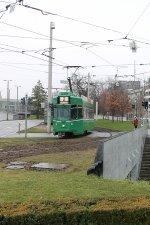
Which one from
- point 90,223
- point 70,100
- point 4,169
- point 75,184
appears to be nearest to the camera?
point 90,223

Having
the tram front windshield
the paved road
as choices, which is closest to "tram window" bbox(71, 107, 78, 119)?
the tram front windshield

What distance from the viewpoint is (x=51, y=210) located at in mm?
7305

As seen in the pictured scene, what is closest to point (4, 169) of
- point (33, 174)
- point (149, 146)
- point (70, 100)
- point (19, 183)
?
point (33, 174)

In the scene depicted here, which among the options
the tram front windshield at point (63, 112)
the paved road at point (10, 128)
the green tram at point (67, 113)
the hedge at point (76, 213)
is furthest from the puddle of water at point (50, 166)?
the paved road at point (10, 128)

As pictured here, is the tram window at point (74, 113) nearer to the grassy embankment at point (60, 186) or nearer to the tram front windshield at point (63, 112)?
the tram front windshield at point (63, 112)

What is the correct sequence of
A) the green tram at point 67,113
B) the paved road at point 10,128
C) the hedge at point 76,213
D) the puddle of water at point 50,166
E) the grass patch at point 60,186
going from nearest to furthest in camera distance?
the hedge at point 76,213 → the grass patch at point 60,186 → the puddle of water at point 50,166 → the green tram at point 67,113 → the paved road at point 10,128

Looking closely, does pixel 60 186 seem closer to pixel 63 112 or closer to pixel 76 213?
pixel 76 213

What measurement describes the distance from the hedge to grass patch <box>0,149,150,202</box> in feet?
4.76

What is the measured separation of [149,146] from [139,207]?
3253 cm

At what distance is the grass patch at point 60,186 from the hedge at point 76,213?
4.76 feet

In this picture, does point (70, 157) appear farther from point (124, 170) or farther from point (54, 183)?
point (54, 183)

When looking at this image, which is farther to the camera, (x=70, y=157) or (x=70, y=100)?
(x=70, y=100)

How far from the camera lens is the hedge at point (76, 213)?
701cm

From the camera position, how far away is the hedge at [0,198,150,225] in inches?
276
